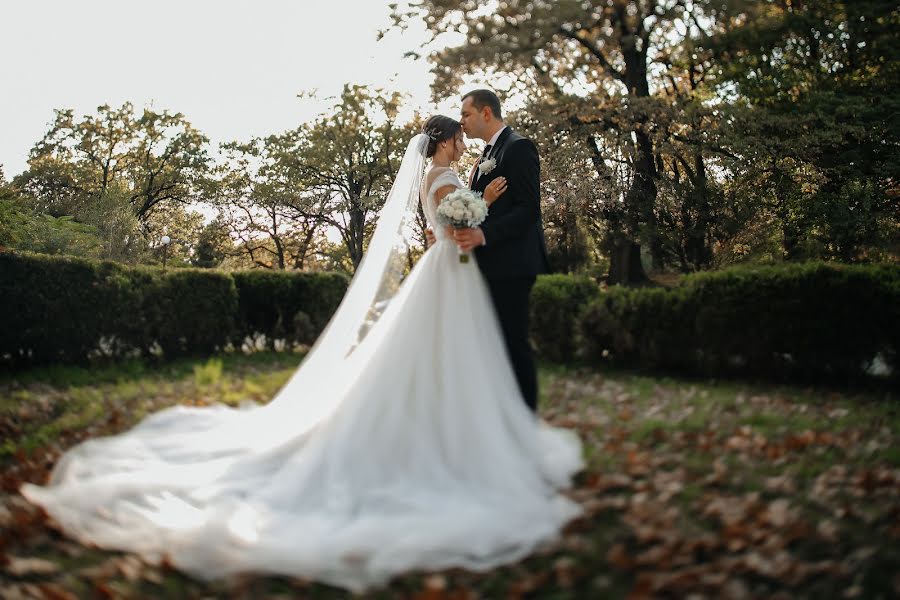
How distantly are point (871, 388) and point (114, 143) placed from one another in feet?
131

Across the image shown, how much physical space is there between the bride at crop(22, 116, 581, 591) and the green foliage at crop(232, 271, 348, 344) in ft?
22.0

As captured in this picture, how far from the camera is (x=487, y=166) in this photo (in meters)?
5.73

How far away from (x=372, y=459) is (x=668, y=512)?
1.74m

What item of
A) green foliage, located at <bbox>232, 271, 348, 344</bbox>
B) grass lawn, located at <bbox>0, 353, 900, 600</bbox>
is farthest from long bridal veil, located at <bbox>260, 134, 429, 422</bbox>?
green foliage, located at <bbox>232, 271, 348, 344</bbox>

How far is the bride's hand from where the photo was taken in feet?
18.2

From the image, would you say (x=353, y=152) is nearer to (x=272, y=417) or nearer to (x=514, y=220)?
(x=514, y=220)

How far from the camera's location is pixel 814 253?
21375 millimetres

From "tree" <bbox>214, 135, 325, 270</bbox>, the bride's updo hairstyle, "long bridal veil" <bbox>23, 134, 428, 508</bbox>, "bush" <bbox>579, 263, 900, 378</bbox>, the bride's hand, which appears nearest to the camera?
"long bridal veil" <bbox>23, 134, 428, 508</bbox>

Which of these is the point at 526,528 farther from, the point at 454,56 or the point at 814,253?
the point at 814,253

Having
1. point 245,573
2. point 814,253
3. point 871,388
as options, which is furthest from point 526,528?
point 814,253

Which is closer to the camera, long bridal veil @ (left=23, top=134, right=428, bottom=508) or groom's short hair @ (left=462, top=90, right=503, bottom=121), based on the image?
long bridal veil @ (left=23, top=134, right=428, bottom=508)

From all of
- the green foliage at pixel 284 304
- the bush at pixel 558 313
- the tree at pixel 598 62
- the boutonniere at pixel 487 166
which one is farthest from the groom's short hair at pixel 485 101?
the tree at pixel 598 62

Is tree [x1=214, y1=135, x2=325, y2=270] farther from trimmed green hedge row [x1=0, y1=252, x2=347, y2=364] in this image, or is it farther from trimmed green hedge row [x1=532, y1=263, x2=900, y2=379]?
trimmed green hedge row [x1=532, y1=263, x2=900, y2=379]

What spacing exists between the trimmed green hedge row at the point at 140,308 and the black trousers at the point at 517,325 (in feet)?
23.2
